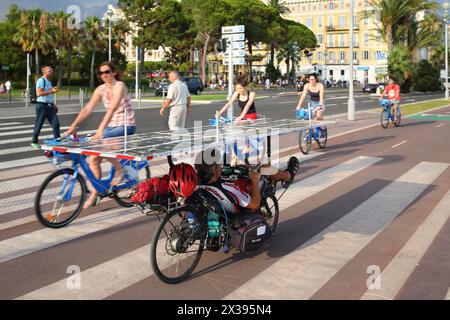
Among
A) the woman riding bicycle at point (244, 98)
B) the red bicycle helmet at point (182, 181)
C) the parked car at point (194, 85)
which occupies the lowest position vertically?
the red bicycle helmet at point (182, 181)

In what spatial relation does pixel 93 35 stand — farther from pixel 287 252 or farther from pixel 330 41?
pixel 287 252

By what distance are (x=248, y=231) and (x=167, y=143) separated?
115cm

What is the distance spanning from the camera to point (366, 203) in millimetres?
8086

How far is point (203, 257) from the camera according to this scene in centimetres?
561

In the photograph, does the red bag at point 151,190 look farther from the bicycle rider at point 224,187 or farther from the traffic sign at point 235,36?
the traffic sign at point 235,36

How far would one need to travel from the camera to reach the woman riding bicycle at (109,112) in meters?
6.61

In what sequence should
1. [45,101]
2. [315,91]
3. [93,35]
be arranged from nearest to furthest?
[45,101] < [315,91] < [93,35]

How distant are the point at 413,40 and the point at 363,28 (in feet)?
177

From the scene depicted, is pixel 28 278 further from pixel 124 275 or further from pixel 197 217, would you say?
pixel 197 217

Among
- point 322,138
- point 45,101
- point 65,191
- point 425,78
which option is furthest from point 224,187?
point 425,78

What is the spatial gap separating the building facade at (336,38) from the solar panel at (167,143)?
102710 mm

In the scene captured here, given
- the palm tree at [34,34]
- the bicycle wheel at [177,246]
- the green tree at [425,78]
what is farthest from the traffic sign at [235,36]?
the green tree at [425,78]

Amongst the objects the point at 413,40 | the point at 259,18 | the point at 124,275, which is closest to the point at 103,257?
the point at 124,275

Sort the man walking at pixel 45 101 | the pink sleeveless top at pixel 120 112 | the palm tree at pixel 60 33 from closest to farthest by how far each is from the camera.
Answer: the pink sleeveless top at pixel 120 112
the man walking at pixel 45 101
the palm tree at pixel 60 33
